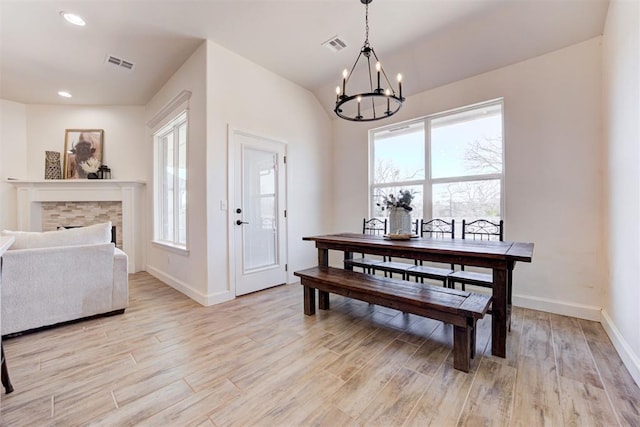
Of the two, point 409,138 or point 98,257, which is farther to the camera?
point 409,138

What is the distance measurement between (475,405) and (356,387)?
25.2 inches

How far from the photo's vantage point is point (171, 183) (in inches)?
170

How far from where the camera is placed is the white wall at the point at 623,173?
1776 mm

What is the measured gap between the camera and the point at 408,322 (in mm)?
2553

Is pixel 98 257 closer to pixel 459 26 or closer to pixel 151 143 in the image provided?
pixel 151 143

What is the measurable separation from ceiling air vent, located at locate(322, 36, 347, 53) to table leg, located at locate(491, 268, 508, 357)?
2816mm

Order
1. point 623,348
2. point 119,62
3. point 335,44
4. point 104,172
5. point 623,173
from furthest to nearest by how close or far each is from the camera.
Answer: point 104,172
point 119,62
point 335,44
point 623,173
point 623,348

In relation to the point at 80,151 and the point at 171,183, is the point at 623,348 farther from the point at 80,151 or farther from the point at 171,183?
the point at 80,151

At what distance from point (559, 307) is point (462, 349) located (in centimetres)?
178

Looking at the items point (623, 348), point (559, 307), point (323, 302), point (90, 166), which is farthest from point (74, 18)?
point (559, 307)

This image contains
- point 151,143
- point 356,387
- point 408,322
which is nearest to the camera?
point 356,387

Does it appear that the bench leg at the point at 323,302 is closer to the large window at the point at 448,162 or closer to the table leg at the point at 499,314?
the table leg at the point at 499,314

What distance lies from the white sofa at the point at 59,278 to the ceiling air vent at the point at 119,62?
2.19 meters

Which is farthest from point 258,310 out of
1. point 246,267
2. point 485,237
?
point 485,237
